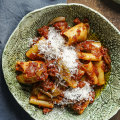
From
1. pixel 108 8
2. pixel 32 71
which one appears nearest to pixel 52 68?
pixel 32 71

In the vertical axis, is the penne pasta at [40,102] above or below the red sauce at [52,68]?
below

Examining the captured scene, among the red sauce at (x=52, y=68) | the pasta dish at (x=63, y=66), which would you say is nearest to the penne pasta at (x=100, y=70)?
the pasta dish at (x=63, y=66)

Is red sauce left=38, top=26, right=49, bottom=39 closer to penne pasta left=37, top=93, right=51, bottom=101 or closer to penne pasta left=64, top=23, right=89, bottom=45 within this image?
penne pasta left=64, top=23, right=89, bottom=45

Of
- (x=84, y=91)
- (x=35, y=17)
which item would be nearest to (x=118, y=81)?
(x=84, y=91)

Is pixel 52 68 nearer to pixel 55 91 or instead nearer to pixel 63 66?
pixel 63 66

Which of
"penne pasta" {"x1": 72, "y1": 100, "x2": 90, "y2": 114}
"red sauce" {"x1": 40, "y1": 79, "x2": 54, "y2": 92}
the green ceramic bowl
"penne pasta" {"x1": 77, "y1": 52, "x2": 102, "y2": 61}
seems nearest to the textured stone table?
the green ceramic bowl

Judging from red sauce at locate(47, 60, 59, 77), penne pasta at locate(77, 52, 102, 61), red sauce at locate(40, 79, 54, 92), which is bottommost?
red sauce at locate(40, 79, 54, 92)

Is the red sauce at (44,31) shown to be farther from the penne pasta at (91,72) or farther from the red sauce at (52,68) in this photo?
the penne pasta at (91,72)

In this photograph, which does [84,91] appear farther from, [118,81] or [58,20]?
[58,20]
